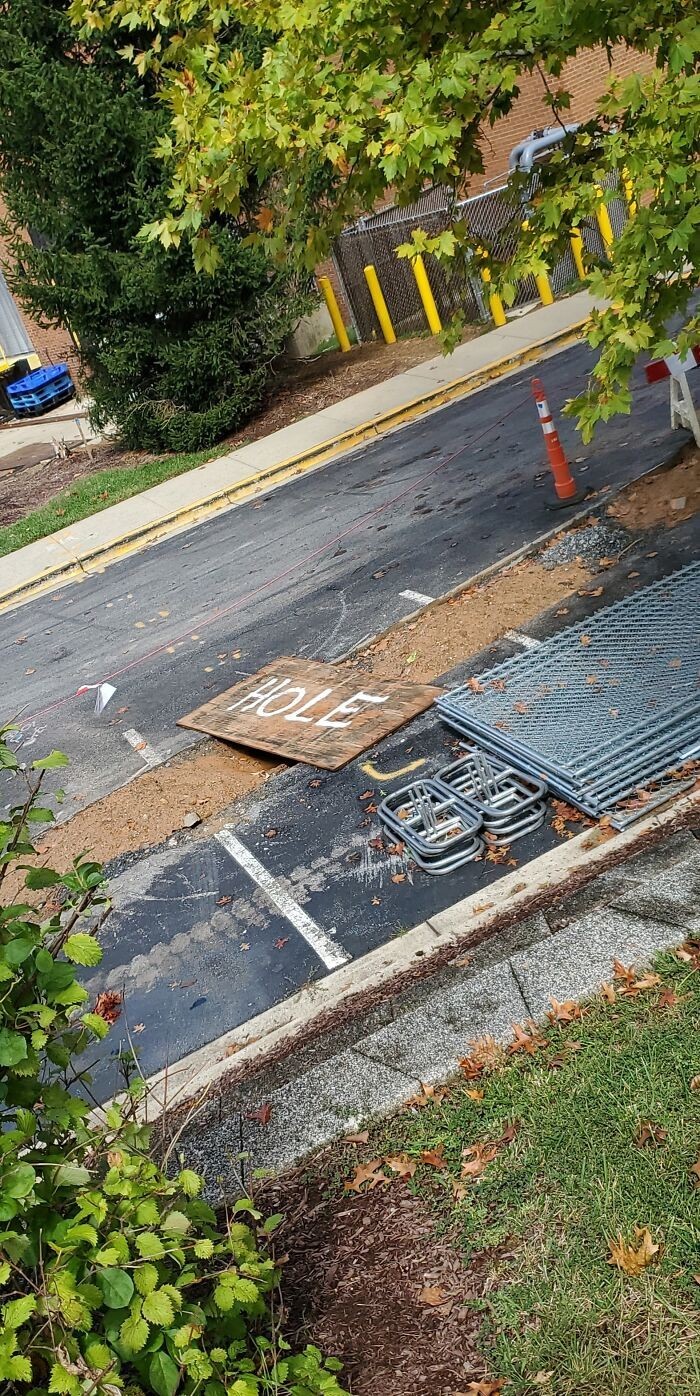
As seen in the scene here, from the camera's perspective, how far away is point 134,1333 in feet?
8.91

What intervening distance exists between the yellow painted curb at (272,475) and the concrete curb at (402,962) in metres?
9.98

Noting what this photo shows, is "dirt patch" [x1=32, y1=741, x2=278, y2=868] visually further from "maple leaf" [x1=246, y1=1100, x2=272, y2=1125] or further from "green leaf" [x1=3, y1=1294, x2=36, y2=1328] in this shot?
"green leaf" [x1=3, y1=1294, x2=36, y2=1328]

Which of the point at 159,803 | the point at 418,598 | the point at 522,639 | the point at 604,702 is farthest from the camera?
the point at 418,598

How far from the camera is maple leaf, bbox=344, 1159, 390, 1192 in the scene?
416 cm

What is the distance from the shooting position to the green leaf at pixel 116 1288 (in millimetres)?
2754

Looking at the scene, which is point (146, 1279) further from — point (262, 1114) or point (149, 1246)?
point (262, 1114)

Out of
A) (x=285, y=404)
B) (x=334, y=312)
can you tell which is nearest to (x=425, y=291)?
(x=334, y=312)

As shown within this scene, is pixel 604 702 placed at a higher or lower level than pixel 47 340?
lower

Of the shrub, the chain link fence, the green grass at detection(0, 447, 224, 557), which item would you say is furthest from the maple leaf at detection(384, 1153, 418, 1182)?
the chain link fence

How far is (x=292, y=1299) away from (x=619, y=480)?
8399 mm

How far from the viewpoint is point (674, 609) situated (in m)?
7.77

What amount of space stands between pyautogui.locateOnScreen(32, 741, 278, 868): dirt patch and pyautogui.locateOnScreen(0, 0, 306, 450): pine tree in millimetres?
9359

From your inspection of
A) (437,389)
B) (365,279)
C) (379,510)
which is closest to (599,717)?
(379,510)

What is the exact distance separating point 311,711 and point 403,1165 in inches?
185
